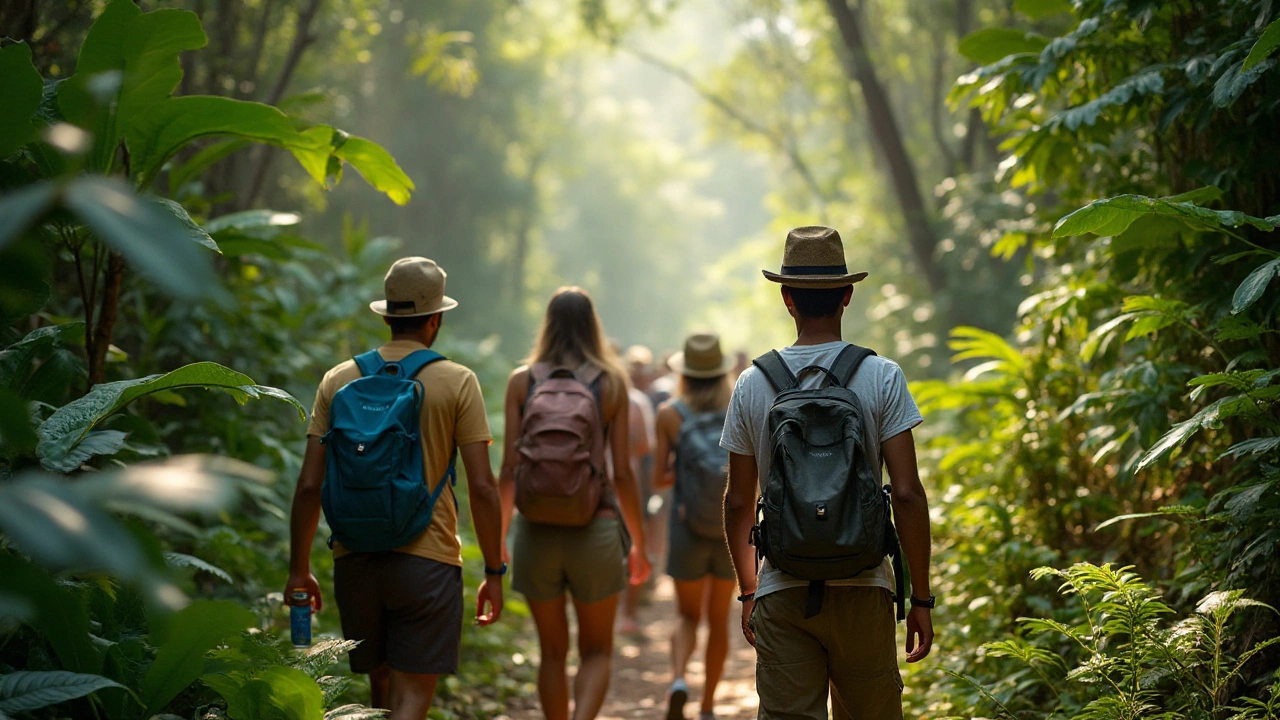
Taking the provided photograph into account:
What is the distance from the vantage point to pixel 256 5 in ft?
33.1

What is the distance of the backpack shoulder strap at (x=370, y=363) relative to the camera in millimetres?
3895

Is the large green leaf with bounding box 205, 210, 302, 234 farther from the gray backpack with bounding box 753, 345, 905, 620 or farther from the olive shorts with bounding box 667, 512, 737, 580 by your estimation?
the gray backpack with bounding box 753, 345, 905, 620

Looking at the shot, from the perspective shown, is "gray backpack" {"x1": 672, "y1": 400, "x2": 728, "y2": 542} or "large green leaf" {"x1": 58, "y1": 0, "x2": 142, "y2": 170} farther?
"gray backpack" {"x1": 672, "y1": 400, "x2": 728, "y2": 542}

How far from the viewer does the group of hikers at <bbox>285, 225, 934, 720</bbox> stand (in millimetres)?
3053

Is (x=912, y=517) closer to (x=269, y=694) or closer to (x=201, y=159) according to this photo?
(x=269, y=694)

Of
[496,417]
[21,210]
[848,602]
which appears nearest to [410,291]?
[848,602]

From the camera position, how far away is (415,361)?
3904 millimetres

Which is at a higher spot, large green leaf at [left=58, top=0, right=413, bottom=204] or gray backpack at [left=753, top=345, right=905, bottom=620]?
large green leaf at [left=58, top=0, right=413, bottom=204]

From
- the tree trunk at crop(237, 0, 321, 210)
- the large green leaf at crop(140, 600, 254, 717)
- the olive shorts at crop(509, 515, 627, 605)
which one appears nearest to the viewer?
the large green leaf at crop(140, 600, 254, 717)

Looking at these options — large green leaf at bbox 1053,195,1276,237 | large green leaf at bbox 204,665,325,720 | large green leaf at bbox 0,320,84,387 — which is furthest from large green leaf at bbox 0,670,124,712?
large green leaf at bbox 1053,195,1276,237

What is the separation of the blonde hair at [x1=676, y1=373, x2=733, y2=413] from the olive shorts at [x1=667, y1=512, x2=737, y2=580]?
648mm

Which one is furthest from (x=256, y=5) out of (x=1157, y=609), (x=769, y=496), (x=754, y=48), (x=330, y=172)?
(x=754, y=48)

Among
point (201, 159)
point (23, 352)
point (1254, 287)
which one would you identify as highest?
point (201, 159)

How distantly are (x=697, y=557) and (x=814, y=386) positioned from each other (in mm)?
2655
